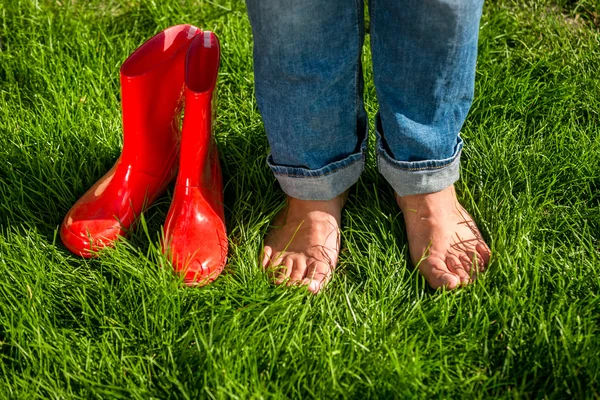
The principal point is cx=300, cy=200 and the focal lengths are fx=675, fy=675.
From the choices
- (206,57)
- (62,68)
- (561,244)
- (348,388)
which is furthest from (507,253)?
(62,68)

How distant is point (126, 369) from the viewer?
4.48 feet

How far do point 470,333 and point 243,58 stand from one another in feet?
3.85

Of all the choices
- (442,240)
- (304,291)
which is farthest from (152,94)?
(442,240)

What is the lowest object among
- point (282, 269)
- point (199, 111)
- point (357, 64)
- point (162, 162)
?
point (282, 269)

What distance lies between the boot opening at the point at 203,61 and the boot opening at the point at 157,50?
0.11ft

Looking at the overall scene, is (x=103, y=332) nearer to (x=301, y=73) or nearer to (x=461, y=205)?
(x=301, y=73)

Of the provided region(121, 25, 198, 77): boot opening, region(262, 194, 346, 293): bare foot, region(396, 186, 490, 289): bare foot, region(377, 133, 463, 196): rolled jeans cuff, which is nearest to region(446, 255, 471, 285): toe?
region(396, 186, 490, 289): bare foot

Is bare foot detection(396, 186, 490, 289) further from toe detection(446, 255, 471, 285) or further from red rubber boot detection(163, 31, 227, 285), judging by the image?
red rubber boot detection(163, 31, 227, 285)

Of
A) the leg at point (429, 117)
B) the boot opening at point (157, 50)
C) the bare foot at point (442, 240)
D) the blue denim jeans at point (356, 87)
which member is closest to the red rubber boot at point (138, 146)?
the boot opening at point (157, 50)

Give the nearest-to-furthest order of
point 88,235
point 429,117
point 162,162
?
point 429,117, point 88,235, point 162,162

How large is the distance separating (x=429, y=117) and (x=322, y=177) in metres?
0.29

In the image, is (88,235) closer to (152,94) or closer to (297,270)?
(152,94)

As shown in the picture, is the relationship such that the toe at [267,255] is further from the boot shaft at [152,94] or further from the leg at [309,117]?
the boot shaft at [152,94]

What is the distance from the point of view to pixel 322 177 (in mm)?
1552
